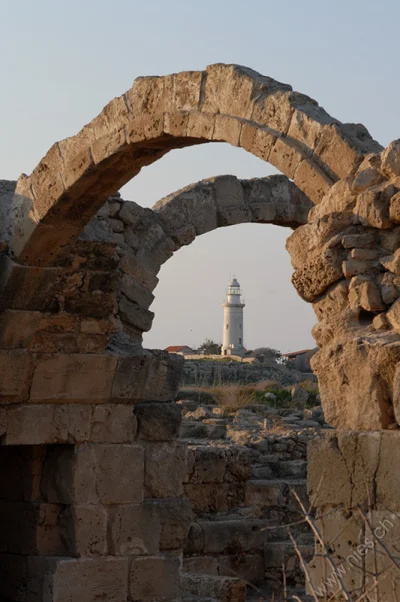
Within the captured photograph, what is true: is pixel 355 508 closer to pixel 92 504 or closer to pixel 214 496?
pixel 92 504

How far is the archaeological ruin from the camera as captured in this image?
163 inches

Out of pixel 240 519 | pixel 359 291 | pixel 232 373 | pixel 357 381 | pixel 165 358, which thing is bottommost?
pixel 357 381

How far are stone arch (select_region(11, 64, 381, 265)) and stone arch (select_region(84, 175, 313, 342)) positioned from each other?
10.1ft

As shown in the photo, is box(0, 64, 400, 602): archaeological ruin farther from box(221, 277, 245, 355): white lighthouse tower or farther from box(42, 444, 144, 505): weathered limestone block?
box(221, 277, 245, 355): white lighthouse tower

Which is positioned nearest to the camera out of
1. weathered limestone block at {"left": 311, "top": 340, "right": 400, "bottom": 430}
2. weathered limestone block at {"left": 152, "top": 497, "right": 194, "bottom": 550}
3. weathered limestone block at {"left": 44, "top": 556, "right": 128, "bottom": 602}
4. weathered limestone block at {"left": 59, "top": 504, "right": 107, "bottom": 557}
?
weathered limestone block at {"left": 311, "top": 340, "right": 400, "bottom": 430}

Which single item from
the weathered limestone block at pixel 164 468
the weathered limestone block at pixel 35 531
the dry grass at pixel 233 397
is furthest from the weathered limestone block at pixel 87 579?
the dry grass at pixel 233 397

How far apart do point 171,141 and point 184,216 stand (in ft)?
17.0

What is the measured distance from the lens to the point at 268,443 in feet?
44.0

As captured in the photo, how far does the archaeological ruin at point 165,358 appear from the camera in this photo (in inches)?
163

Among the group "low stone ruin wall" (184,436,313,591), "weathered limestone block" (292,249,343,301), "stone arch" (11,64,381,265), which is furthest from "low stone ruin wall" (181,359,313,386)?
"weathered limestone block" (292,249,343,301)

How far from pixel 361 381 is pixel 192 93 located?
2.05 metres

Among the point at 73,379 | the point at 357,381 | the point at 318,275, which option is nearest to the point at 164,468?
the point at 73,379

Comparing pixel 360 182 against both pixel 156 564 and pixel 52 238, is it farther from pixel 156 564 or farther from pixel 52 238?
pixel 156 564

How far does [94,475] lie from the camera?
776 centimetres
